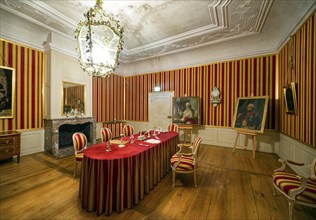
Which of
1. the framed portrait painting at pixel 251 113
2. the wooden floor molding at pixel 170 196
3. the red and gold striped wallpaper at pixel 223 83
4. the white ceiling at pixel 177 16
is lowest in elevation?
the wooden floor molding at pixel 170 196

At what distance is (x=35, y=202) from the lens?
2.35 metres

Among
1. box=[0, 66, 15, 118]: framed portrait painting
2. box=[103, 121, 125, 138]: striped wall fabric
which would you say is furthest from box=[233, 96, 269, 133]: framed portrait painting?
box=[0, 66, 15, 118]: framed portrait painting

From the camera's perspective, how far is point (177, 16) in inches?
159

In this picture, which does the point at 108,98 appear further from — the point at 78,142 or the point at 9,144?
the point at 78,142

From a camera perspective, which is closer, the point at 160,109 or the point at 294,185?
the point at 294,185

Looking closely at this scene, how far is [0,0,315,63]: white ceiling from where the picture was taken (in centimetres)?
346

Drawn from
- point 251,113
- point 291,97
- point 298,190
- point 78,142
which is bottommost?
point 298,190

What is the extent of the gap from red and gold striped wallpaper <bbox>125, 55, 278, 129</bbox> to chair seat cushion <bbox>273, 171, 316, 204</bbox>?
10.9ft

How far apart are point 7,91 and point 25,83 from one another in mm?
528

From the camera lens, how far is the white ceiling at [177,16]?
346cm

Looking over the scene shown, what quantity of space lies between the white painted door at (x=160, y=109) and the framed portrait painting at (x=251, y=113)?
300 centimetres

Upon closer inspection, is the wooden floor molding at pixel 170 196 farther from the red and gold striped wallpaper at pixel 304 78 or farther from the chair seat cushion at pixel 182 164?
the red and gold striped wallpaper at pixel 304 78

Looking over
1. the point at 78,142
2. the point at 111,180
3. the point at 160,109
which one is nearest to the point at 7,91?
the point at 78,142

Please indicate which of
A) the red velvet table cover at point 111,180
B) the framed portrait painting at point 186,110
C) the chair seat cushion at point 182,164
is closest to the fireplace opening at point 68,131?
the red velvet table cover at point 111,180
